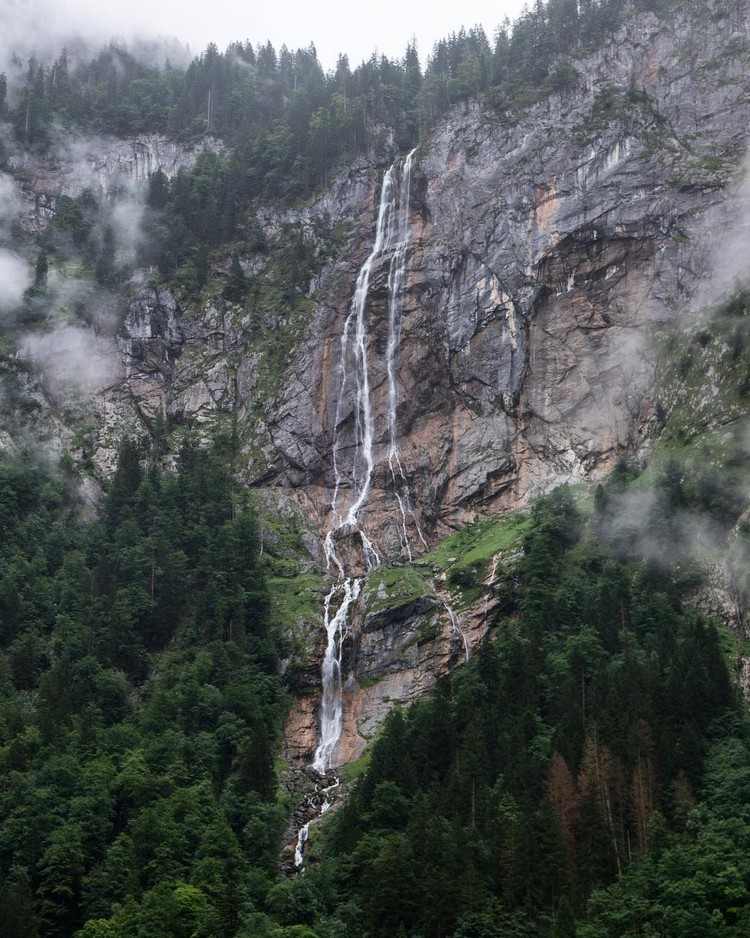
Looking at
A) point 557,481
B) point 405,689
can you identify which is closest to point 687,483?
point 557,481

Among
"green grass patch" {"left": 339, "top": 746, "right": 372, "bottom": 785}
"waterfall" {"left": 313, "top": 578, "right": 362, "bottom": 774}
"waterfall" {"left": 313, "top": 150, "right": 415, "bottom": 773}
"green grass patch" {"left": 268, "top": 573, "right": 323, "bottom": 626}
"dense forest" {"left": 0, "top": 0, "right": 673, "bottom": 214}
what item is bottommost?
"green grass patch" {"left": 339, "top": 746, "right": 372, "bottom": 785}

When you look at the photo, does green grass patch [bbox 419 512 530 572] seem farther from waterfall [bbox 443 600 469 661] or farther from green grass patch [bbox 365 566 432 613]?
waterfall [bbox 443 600 469 661]

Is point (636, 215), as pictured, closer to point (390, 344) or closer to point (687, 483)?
point (390, 344)

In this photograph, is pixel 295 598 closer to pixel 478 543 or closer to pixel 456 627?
pixel 456 627

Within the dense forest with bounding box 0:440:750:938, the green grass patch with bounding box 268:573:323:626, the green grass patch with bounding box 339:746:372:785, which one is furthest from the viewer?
the green grass patch with bounding box 268:573:323:626

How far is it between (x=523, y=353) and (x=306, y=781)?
1738 inches

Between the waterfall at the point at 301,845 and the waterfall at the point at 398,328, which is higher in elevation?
the waterfall at the point at 398,328

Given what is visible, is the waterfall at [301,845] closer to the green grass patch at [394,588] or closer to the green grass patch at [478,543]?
the green grass patch at [394,588]

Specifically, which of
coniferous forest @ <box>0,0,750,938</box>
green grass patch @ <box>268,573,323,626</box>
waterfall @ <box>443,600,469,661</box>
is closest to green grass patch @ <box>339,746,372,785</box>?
coniferous forest @ <box>0,0,750,938</box>

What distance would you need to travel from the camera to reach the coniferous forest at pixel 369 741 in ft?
187

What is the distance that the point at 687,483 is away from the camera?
82625 millimetres

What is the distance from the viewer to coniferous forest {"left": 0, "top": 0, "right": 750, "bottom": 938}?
5697 cm

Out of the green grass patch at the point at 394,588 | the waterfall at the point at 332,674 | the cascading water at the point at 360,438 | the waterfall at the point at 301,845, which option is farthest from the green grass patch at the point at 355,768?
the green grass patch at the point at 394,588

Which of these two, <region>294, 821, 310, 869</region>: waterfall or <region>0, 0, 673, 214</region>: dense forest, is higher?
<region>0, 0, 673, 214</region>: dense forest
